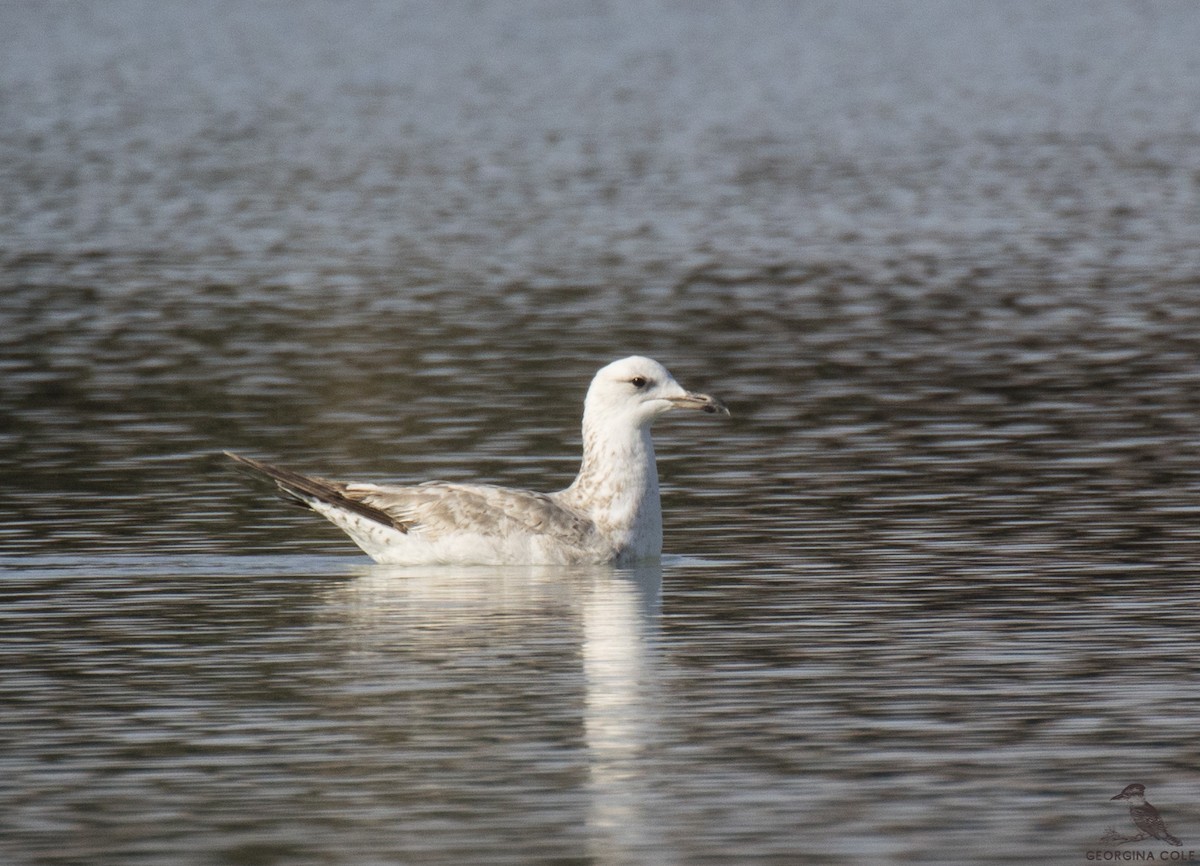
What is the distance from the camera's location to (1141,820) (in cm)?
1162

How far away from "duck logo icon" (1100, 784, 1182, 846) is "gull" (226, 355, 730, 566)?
7049mm

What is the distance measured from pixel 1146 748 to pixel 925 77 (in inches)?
3028

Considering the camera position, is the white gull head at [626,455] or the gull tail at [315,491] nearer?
the gull tail at [315,491]

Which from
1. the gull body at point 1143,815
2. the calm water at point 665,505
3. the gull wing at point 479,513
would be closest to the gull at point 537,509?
the gull wing at point 479,513

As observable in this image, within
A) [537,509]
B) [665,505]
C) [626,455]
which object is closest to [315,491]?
[537,509]

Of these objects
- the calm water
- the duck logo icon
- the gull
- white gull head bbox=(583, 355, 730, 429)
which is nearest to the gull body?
the duck logo icon

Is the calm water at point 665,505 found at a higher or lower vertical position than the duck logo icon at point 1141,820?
higher

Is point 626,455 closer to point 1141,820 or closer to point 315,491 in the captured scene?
point 315,491

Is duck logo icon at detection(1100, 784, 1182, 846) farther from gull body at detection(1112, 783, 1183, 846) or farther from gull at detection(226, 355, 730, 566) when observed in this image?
gull at detection(226, 355, 730, 566)

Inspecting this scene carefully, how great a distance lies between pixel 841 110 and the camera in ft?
245

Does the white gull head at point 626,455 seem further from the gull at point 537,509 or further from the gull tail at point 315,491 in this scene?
the gull tail at point 315,491

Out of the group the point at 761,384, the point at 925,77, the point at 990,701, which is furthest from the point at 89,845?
the point at 925,77

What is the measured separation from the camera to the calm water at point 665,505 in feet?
40.2

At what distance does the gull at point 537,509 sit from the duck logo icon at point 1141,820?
23.1ft
